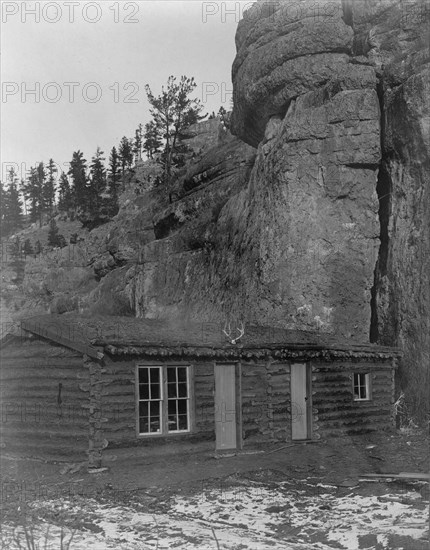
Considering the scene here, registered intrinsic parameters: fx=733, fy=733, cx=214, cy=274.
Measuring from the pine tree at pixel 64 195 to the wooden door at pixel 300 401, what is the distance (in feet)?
316

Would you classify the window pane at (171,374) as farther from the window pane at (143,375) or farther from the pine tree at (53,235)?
the pine tree at (53,235)

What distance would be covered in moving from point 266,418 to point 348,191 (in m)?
11.9

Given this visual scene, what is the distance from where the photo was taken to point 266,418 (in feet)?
68.0

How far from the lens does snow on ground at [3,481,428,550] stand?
1098cm

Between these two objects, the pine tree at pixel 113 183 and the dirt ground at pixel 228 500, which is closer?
the dirt ground at pixel 228 500

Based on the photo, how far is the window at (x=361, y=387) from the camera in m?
23.5

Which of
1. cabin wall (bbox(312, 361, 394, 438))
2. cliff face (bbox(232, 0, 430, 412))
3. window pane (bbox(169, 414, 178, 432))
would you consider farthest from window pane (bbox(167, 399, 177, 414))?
cliff face (bbox(232, 0, 430, 412))

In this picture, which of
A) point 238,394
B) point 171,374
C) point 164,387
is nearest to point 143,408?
point 164,387

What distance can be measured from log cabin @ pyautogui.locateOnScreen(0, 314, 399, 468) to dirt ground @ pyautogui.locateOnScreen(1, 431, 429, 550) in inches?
22.8

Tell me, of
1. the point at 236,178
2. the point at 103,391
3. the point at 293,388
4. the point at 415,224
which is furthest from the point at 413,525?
the point at 236,178

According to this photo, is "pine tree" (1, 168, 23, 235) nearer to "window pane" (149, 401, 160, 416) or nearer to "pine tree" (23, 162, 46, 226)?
"pine tree" (23, 162, 46, 226)

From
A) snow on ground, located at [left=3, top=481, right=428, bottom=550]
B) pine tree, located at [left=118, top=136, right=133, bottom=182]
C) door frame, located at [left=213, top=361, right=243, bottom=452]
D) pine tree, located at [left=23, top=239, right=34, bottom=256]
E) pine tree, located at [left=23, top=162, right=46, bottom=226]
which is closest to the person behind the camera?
snow on ground, located at [left=3, top=481, right=428, bottom=550]

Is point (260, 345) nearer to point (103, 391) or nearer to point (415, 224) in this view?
point (103, 391)

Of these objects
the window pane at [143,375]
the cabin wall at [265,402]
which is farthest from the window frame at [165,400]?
the cabin wall at [265,402]
